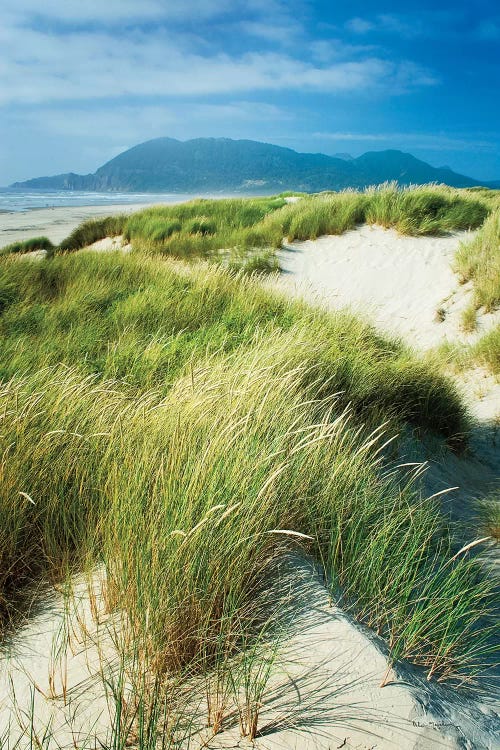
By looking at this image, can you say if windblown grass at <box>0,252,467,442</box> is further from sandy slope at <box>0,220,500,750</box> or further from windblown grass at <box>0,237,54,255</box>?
windblown grass at <box>0,237,54,255</box>

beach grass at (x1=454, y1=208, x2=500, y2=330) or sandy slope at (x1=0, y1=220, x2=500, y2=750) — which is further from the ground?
beach grass at (x1=454, y1=208, x2=500, y2=330)

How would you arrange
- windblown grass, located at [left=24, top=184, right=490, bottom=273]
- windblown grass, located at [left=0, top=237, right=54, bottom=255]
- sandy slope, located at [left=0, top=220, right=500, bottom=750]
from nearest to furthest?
sandy slope, located at [left=0, top=220, right=500, bottom=750], windblown grass, located at [left=24, top=184, right=490, bottom=273], windblown grass, located at [left=0, top=237, right=54, bottom=255]

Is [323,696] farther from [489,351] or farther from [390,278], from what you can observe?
[390,278]

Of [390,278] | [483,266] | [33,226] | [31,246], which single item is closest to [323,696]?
[483,266]

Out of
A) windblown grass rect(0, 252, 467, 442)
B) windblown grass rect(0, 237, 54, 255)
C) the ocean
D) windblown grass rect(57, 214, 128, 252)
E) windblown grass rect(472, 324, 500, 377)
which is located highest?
the ocean

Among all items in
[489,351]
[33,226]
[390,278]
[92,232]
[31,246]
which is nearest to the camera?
[489,351]

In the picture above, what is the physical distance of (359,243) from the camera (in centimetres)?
1164

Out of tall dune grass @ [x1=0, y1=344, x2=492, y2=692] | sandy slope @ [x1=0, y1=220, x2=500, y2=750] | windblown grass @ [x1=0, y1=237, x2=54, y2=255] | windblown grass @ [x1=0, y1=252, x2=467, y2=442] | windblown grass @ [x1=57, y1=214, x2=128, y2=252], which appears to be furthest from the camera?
windblown grass @ [x1=0, y1=237, x2=54, y2=255]

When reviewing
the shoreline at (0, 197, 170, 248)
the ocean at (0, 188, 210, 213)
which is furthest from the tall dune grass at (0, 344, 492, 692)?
the ocean at (0, 188, 210, 213)

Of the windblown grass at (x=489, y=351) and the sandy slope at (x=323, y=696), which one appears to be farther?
the windblown grass at (x=489, y=351)

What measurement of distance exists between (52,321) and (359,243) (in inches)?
319

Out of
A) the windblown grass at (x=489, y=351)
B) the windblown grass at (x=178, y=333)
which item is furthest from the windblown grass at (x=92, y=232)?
the windblown grass at (x=489, y=351)

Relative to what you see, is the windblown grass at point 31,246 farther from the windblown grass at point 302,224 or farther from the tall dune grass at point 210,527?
the tall dune grass at point 210,527

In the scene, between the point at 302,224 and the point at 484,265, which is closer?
the point at 484,265
